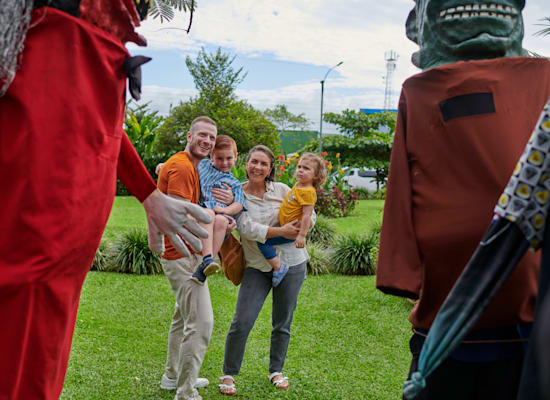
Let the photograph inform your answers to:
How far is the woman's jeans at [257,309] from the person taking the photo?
3867 mm

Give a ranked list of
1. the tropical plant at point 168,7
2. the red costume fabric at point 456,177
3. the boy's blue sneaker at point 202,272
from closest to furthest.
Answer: the red costume fabric at point 456,177 → the tropical plant at point 168,7 → the boy's blue sneaker at point 202,272

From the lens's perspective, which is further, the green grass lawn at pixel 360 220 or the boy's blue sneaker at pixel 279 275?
the green grass lawn at pixel 360 220

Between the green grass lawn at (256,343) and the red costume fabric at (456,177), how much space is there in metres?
2.47

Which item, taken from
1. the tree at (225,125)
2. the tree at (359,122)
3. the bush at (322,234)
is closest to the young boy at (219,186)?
the bush at (322,234)

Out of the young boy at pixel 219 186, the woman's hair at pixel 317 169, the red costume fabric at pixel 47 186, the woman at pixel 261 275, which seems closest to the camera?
the red costume fabric at pixel 47 186

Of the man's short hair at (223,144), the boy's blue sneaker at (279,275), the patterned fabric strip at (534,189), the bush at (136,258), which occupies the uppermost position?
the man's short hair at (223,144)

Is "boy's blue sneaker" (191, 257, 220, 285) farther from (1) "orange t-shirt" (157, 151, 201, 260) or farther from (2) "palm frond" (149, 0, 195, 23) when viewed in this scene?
(2) "palm frond" (149, 0, 195, 23)

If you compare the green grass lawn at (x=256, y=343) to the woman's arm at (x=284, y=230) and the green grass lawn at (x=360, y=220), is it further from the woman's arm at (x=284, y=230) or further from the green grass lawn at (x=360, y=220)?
the green grass lawn at (x=360, y=220)

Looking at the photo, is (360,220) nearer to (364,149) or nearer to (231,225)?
(231,225)

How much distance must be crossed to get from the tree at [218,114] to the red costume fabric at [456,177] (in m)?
21.5

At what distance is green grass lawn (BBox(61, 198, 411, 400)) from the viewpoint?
13.4ft

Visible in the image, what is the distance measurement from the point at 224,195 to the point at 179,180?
46 centimetres

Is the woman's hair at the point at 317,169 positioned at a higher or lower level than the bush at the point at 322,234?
higher

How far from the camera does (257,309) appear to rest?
3.92m
